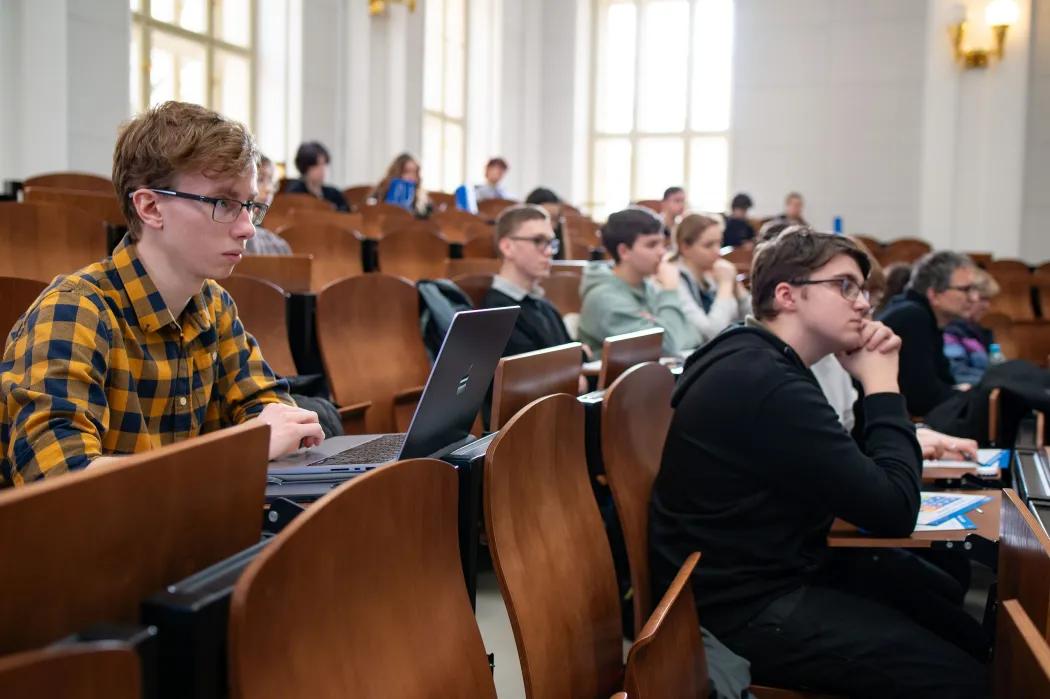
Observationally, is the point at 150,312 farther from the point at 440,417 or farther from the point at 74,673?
the point at 74,673

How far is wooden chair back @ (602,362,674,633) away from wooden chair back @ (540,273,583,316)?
242 cm

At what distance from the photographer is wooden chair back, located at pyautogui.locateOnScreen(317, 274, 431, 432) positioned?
2955 millimetres

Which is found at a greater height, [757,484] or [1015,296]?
[1015,296]

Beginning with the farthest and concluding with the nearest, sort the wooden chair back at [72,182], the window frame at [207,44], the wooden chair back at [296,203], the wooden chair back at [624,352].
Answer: the window frame at [207,44], the wooden chair back at [296,203], the wooden chair back at [72,182], the wooden chair back at [624,352]

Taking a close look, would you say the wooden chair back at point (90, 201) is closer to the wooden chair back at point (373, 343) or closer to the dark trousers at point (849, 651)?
the wooden chair back at point (373, 343)

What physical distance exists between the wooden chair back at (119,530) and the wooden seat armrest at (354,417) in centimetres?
183

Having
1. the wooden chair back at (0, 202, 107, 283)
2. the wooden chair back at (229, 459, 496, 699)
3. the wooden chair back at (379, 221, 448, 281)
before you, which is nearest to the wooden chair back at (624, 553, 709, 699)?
the wooden chair back at (229, 459, 496, 699)

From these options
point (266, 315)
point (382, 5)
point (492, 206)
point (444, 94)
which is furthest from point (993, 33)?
point (266, 315)

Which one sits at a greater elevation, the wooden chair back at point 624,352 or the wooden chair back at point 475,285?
the wooden chair back at point 475,285

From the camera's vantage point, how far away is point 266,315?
2.74 meters

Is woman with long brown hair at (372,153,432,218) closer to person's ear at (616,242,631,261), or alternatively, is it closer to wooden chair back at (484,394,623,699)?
person's ear at (616,242,631,261)

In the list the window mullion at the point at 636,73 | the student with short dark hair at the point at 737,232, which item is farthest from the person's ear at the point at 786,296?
the window mullion at the point at 636,73

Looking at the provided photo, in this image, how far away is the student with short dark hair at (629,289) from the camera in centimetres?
393

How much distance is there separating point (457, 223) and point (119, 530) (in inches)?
229
